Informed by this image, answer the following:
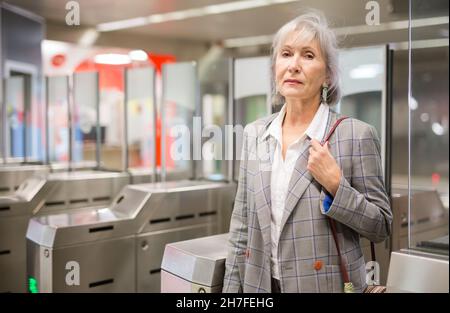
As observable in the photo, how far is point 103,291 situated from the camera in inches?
83.8

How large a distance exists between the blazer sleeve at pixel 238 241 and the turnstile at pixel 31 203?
4.58 feet

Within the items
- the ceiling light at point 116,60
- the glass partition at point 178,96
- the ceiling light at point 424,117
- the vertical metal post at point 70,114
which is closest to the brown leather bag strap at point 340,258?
the glass partition at point 178,96

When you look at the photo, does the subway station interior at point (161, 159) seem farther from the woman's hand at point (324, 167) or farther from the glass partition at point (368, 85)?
the woman's hand at point (324, 167)

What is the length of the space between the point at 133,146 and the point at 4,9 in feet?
6.51

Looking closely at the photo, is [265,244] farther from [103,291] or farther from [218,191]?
[103,291]

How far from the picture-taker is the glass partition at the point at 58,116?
128 inches

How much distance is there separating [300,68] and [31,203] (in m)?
1.83

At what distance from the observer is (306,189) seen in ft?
3.98

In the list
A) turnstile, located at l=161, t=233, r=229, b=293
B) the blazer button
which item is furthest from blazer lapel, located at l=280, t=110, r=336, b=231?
turnstile, located at l=161, t=233, r=229, b=293

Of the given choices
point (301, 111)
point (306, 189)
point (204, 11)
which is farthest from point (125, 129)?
point (204, 11)

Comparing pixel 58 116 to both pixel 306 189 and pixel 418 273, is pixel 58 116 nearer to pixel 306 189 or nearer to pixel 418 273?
pixel 306 189

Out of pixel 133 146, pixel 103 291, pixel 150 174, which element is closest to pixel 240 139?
pixel 103 291

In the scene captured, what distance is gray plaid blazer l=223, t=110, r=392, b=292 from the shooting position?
117 cm

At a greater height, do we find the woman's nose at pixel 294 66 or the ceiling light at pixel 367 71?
the ceiling light at pixel 367 71
